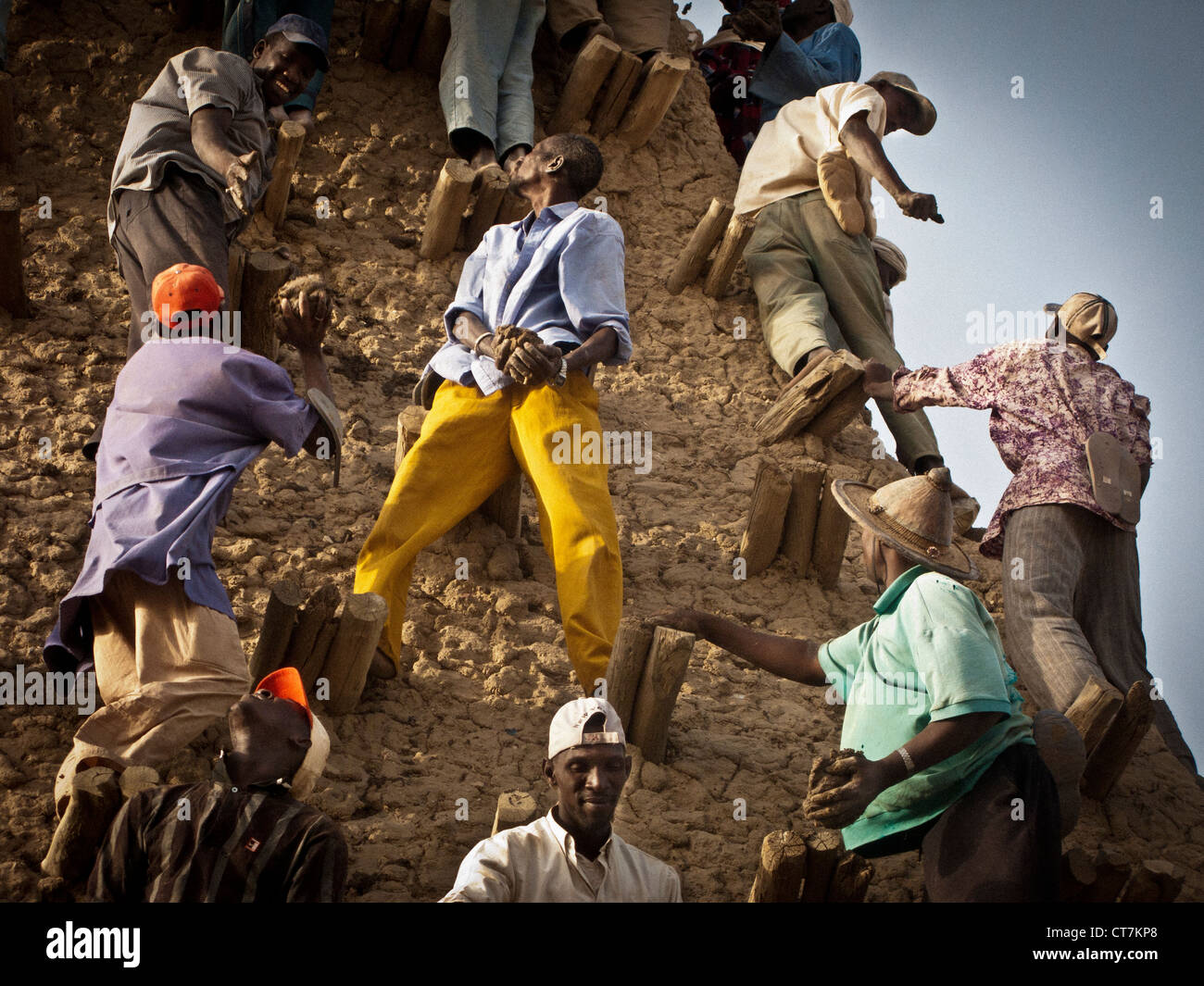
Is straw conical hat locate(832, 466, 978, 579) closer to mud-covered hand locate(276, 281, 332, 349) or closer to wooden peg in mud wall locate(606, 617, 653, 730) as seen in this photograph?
wooden peg in mud wall locate(606, 617, 653, 730)

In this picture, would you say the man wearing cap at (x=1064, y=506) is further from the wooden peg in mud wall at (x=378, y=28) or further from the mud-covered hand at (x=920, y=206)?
the wooden peg in mud wall at (x=378, y=28)

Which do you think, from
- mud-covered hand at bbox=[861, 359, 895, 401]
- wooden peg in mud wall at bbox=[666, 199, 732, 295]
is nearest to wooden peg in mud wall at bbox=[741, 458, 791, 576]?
mud-covered hand at bbox=[861, 359, 895, 401]

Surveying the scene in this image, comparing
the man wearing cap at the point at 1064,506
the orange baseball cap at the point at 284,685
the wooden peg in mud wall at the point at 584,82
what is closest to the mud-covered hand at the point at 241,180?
the orange baseball cap at the point at 284,685

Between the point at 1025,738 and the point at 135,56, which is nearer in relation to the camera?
the point at 1025,738

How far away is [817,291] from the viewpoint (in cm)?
743

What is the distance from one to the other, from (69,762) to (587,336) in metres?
2.29

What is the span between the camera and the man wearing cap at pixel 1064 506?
5676 millimetres

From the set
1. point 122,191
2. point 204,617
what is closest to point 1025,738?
point 204,617

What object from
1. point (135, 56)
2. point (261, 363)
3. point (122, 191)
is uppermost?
point (135, 56)

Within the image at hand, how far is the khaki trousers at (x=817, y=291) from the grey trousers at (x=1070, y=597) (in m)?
1.26

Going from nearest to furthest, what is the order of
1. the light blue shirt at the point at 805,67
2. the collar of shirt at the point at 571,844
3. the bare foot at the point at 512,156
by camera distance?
the collar of shirt at the point at 571,844 < the bare foot at the point at 512,156 < the light blue shirt at the point at 805,67

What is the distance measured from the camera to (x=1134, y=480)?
5934 mm

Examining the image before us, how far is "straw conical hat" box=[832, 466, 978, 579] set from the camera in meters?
4.52
